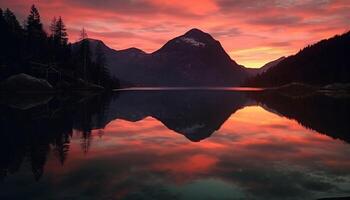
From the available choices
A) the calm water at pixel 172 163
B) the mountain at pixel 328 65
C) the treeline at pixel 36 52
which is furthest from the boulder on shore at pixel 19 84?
the mountain at pixel 328 65

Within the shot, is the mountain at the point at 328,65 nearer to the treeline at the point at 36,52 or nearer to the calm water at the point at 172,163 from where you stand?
the treeline at the point at 36,52

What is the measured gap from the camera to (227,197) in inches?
426

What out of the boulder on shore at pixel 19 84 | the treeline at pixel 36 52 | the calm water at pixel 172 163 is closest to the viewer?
the calm water at pixel 172 163

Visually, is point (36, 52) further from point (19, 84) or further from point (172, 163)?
point (172, 163)

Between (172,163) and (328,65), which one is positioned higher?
(328,65)

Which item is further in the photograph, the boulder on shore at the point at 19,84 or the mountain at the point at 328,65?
the mountain at the point at 328,65

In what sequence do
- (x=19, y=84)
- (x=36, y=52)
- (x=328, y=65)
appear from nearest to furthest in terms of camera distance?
(x=19, y=84)
(x=36, y=52)
(x=328, y=65)

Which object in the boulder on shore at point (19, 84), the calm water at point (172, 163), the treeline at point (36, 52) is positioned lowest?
the calm water at point (172, 163)

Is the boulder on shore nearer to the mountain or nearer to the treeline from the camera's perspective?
the treeline

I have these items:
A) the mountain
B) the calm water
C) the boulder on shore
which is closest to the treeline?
the boulder on shore

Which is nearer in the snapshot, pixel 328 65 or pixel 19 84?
pixel 19 84

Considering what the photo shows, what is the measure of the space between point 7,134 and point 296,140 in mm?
20783

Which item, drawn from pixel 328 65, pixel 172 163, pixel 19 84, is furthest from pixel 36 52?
pixel 328 65

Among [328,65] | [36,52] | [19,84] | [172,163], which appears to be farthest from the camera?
[328,65]
